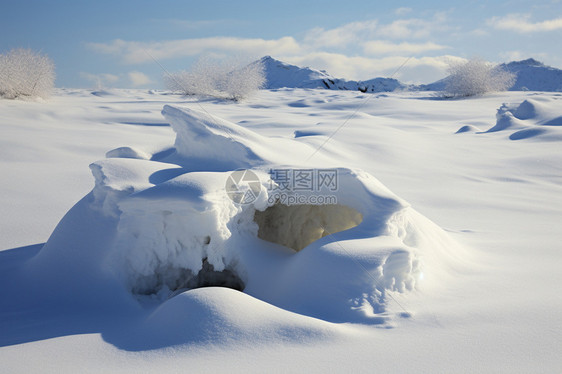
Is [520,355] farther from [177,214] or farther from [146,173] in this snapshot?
[146,173]

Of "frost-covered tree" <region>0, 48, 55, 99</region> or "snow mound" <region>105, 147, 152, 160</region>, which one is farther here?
"frost-covered tree" <region>0, 48, 55, 99</region>

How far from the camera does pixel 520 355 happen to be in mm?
1943

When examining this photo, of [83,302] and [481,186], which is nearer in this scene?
[83,302]

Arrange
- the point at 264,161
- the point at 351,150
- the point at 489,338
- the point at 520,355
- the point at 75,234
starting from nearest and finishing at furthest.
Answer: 1. the point at 520,355
2. the point at 489,338
3. the point at 75,234
4. the point at 264,161
5. the point at 351,150

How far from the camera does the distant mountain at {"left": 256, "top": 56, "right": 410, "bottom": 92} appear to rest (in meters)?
58.3

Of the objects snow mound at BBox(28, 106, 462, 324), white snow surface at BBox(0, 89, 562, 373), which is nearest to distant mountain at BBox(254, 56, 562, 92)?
white snow surface at BBox(0, 89, 562, 373)

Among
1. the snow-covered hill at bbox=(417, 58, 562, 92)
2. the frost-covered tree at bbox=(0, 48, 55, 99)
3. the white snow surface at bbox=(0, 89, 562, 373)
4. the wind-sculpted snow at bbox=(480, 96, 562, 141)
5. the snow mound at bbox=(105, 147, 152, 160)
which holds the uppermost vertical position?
the snow-covered hill at bbox=(417, 58, 562, 92)

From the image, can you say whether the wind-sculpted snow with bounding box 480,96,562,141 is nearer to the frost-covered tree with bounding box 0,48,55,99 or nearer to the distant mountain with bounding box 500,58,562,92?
the frost-covered tree with bounding box 0,48,55,99

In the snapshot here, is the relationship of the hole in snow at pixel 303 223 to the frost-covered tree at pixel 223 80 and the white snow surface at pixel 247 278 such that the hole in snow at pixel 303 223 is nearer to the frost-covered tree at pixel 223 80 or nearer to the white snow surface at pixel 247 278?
the white snow surface at pixel 247 278

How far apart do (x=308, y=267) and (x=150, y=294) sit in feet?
3.91

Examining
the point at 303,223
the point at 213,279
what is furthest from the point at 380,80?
the point at 213,279

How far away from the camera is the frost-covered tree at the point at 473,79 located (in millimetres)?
21953

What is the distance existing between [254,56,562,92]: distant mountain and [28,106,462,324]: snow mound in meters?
40.9

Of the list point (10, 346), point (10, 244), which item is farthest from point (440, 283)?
point (10, 244)
